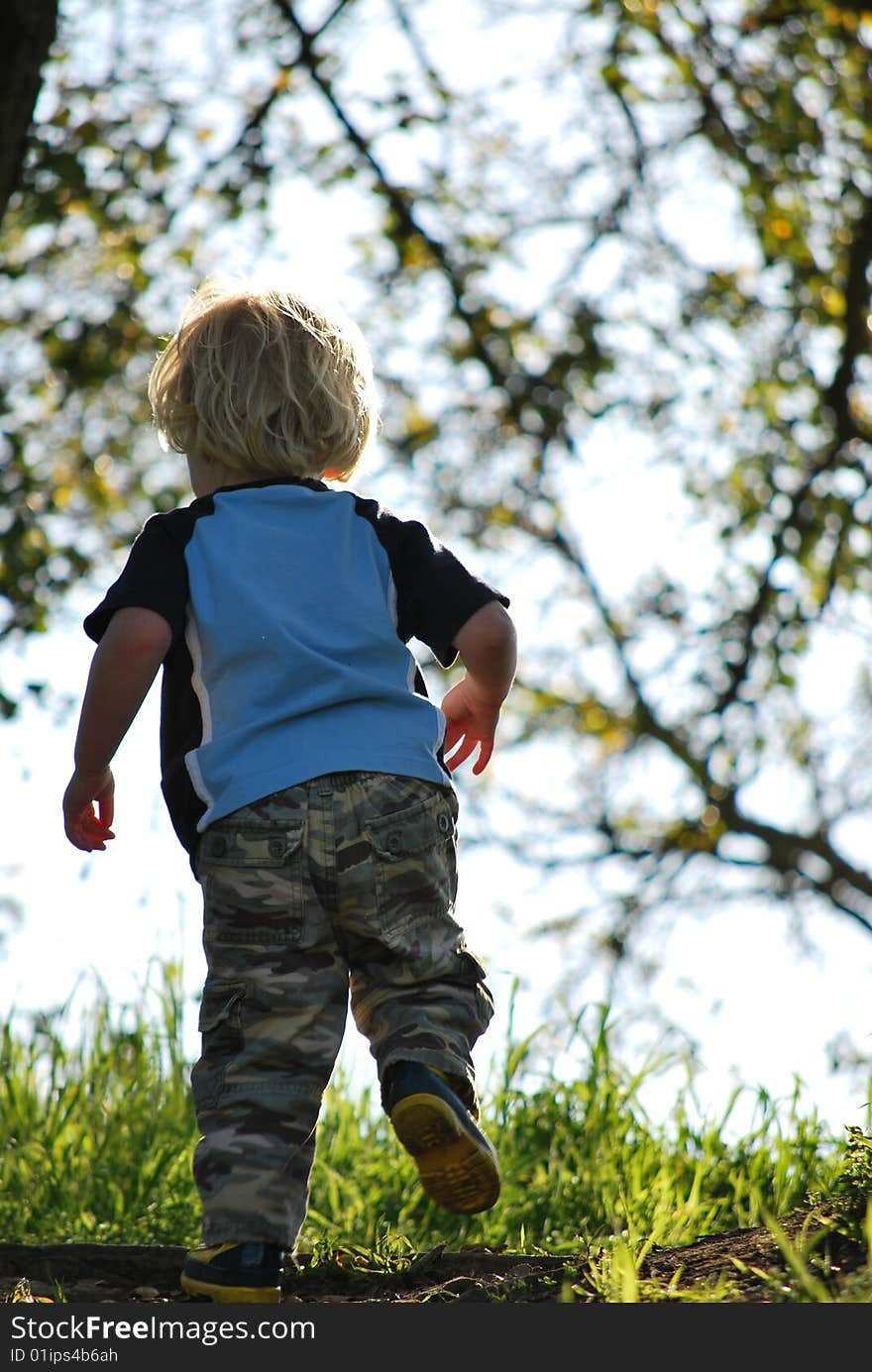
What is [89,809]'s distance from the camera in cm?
244

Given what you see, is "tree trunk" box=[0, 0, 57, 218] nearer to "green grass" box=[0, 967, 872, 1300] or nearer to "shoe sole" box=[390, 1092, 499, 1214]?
"green grass" box=[0, 967, 872, 1300]

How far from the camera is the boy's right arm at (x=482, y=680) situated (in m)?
2.44

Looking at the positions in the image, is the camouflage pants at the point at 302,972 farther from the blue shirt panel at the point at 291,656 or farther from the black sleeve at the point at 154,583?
the black sleeve at the point at 154,583

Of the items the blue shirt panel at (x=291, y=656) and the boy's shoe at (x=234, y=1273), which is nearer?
the boy's shoe at (x=234, y=1273)

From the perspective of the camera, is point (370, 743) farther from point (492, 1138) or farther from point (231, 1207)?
point (492, 1138)

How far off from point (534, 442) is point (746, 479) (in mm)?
1075

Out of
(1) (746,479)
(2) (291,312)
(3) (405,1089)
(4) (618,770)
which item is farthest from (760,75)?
(3) (405,1089)

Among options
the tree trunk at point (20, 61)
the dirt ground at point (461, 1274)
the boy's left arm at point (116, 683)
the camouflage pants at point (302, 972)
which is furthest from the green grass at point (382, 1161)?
the tree trunk at point (20, 61)

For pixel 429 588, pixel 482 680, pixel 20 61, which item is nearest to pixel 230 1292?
pixel 482 680

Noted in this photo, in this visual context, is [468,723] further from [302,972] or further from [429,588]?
[302,972]

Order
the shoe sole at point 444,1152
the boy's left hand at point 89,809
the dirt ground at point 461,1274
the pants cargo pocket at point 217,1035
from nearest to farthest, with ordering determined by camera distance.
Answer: the dirt ground at point 461,1274
the shoe sole at point 444,1152
the pants cargo pocket at point 217,1035
the boy's left hand at point 89,809

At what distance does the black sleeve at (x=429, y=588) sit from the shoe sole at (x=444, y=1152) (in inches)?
28.9

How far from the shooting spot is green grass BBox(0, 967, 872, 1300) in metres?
3.09

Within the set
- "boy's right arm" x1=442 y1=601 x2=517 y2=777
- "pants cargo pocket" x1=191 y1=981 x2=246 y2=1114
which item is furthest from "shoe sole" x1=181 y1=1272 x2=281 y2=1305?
"boy's right arm" x1=442 y1=601 x2=517 y2=777
